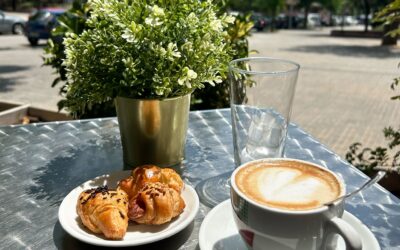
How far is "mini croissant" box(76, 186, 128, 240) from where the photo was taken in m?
1.04

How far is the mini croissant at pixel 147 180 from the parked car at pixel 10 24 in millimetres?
18873

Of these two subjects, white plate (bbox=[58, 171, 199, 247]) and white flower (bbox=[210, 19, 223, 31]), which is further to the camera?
white flower (bbox=[210, 19, 223, 31])

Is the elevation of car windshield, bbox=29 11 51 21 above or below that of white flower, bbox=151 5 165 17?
above

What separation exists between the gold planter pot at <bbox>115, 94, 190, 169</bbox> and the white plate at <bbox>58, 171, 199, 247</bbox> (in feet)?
0.92

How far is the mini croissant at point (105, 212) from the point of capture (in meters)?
1.04

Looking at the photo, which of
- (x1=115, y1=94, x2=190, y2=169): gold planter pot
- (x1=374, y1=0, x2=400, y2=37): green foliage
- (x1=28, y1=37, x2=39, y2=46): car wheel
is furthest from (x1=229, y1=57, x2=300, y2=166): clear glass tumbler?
(x1=28, y1=37, x2=39, y2=46): car wheel

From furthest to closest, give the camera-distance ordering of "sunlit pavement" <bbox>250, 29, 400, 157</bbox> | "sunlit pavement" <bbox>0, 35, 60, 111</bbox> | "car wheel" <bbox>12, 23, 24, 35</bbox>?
"car wheel" <bbox>12, 23, 24, 35</bbox> → "sunlit pavement" <bbox>0, 35, 60, 111</bbox> → "sunlit pavement" <bbox>250, 29, 400, 157</bbox>

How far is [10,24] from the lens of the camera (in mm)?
18125

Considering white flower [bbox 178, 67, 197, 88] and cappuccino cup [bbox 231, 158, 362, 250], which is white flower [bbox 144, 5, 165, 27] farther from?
cappuccino cup [bbox 231, 158, 362, 250]

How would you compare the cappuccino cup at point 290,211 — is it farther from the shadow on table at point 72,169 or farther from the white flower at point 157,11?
the shadow on table at point 72,169

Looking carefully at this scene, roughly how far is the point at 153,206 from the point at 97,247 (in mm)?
178

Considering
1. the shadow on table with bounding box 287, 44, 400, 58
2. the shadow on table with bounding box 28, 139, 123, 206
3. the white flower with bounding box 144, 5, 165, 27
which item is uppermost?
the white flower with bounding box 144, 5, 165, 27

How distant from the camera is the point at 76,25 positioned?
300 cm

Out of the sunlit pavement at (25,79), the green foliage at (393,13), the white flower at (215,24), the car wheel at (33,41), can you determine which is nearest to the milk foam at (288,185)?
the white flower at (215,24)
